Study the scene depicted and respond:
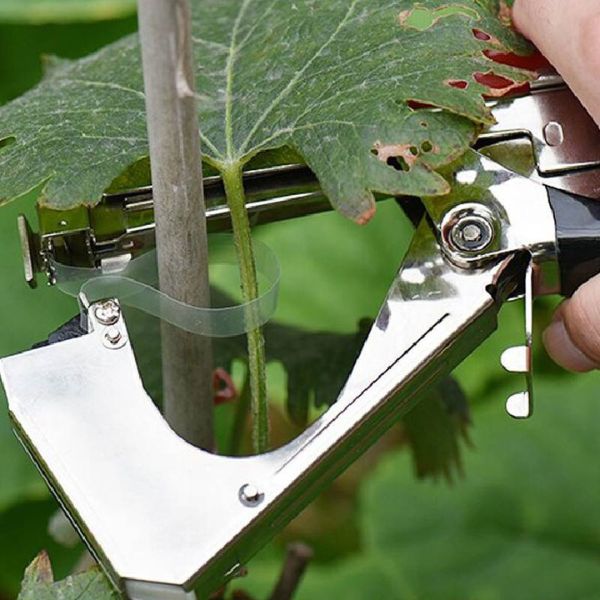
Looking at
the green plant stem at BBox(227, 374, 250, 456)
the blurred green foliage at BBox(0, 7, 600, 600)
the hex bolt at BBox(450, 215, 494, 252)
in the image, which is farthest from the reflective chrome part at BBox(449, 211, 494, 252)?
the blurred green foliage at BBox(0, 7, 600, 600)

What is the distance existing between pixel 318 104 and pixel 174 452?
163 millimetres

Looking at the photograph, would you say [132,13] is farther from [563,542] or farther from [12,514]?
[563,542]

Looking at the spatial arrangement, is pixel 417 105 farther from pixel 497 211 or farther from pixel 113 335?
pixel 113 335

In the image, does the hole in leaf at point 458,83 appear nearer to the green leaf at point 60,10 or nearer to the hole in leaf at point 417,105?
the hole in leaf at point 417,105

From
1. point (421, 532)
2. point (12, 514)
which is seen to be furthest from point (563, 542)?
point (12, 514)

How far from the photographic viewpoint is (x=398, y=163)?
529 mm

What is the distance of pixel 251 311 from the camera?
532mm

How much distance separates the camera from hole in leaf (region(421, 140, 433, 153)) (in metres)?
0.51

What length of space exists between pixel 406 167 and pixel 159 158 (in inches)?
4.4

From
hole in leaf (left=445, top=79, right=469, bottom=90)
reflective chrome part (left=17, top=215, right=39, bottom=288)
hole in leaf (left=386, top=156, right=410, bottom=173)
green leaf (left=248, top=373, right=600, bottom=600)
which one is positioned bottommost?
green leaf (left=248, top=373, right=600, bottom=600)

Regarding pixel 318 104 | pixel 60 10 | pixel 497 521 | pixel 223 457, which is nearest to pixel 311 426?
pixel 223 457

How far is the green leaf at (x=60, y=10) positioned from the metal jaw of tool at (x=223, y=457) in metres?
0.63

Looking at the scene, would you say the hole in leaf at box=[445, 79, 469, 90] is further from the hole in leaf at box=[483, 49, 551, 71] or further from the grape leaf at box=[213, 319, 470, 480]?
the grape leaf at box=[213, 319, 470, 480]

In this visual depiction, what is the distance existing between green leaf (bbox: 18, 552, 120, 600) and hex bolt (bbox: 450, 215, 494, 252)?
0.20 metres
